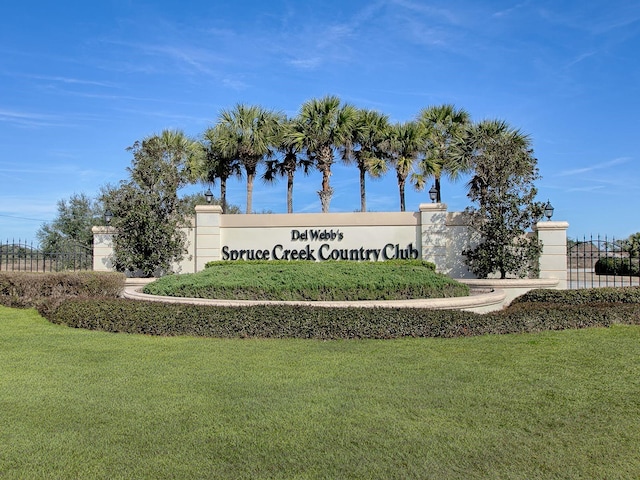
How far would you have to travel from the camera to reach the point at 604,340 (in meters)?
7.75

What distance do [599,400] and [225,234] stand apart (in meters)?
14.9

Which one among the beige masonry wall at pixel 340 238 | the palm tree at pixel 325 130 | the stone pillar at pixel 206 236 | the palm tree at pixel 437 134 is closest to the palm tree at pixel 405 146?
the palm tree at pixel 437 134

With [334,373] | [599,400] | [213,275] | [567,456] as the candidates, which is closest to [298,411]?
[334,373]

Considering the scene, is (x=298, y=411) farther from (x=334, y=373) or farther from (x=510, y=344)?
(x=510, y=344)

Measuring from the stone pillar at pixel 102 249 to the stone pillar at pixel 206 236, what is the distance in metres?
3.25

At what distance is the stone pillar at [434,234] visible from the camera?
1731 centimetres

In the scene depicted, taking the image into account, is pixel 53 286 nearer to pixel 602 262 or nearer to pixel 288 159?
pixel 288 159

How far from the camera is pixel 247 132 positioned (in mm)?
25047

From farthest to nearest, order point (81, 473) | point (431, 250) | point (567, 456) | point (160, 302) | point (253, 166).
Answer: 1. point (253, 166)
2. point (431, 250)
3. point (160, 302)
4. point (567, 456)
5. point (81, 473)

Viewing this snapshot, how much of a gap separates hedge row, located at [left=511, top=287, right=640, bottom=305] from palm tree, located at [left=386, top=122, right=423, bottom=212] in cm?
1276

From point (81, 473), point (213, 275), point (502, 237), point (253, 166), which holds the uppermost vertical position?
point (253, 166)

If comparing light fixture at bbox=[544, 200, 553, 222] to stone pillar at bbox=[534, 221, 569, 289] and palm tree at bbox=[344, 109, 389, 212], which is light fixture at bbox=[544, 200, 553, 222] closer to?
stone pillar at bbox=[534, 221, 569, 289]

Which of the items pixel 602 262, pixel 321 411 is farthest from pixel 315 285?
pixel 602 262

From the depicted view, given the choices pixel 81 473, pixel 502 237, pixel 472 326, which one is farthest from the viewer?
pixel 502 237
